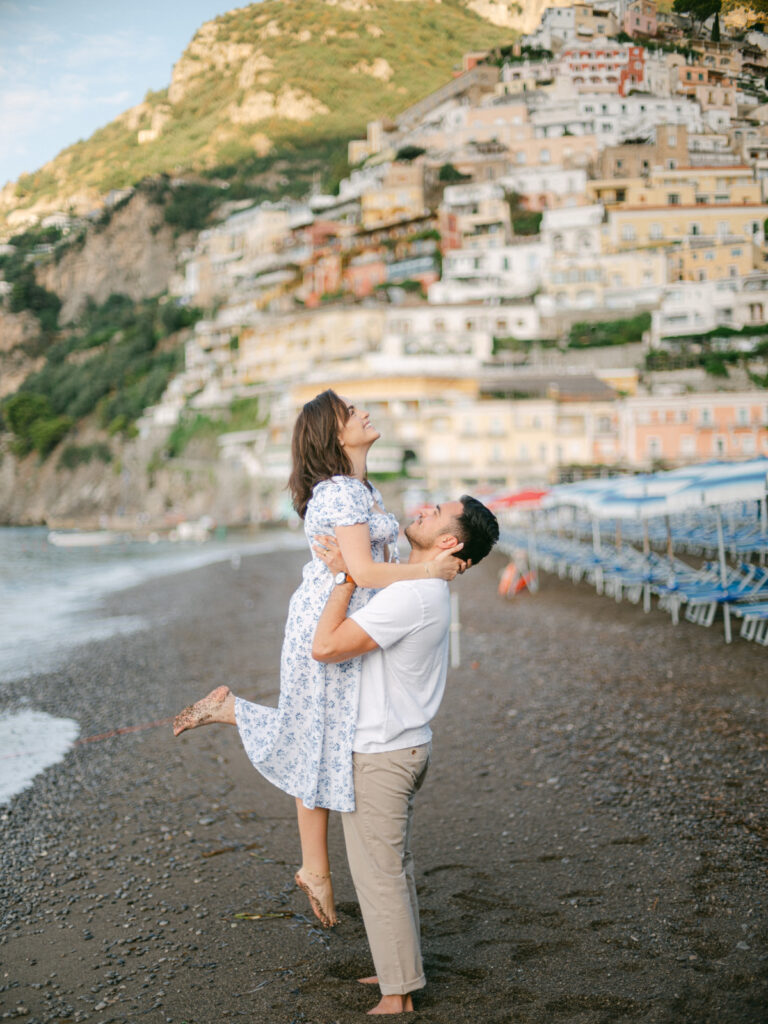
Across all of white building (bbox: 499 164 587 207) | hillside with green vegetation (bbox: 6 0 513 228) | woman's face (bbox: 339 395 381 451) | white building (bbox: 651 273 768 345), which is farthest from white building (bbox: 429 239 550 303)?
woman's face (bbox: 339 395 381 451)

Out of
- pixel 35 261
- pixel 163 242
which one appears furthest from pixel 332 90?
pixel 35 261

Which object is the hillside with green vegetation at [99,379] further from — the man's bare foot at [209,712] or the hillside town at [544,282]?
the man's bare foot at [209,712]

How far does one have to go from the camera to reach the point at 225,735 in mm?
6090

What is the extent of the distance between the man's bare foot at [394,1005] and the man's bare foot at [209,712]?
900 millimetres

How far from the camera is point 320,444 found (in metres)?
2.45

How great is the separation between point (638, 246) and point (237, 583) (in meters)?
41.9

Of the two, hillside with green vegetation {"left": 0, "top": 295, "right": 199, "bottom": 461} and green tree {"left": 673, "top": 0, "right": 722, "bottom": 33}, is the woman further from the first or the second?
hillside with green vegetation {"left": 0, "top": 295, "right": 199, "bottom": 461}

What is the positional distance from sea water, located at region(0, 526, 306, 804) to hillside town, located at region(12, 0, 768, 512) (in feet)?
40.1

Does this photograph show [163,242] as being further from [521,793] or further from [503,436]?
[521,793]

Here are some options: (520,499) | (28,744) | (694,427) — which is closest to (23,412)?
(694,427)

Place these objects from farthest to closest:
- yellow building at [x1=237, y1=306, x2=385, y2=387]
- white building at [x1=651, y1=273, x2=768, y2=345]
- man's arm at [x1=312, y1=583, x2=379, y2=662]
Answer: yellow building at [x1=237, y1=306, x2=385, y2=387] → white building at [x1=651, y1=273, x2=768, y2=345] → man's arm at [x1=312, y1=583, x2=379, y2=662]

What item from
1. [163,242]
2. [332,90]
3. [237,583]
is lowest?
[237,583]

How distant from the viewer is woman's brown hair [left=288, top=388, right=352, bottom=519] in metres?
2.45

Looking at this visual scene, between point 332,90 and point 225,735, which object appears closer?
point 225,735
